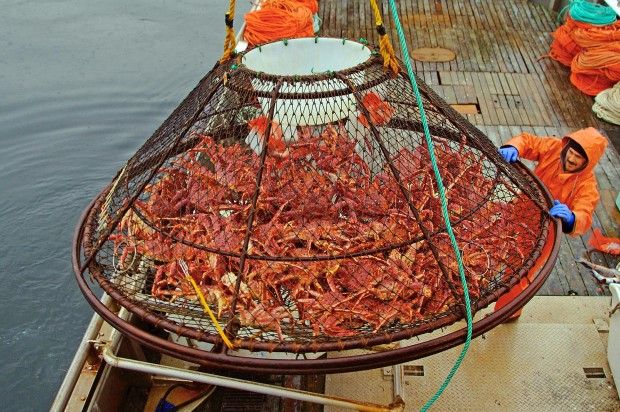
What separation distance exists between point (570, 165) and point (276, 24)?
5260 mm

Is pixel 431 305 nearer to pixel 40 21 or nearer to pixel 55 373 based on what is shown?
pixel 55 373

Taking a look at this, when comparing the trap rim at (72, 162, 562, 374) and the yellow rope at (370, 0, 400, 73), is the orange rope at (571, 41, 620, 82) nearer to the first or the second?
the yellow rope at (370, 0, 400, 73)

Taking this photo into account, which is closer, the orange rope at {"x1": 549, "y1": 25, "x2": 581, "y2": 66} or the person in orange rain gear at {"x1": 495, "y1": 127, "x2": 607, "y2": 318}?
the person in orange rain gear at {"x1": 495, "y1": 127, "x2": 607, "y2": 318}

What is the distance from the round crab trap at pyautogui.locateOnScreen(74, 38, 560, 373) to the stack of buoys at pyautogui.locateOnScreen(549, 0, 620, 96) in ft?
18.2

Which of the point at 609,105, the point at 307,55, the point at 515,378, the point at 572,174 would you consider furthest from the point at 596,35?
the point at 307,55

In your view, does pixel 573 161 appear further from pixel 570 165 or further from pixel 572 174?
pixel 572 174

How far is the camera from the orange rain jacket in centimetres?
401

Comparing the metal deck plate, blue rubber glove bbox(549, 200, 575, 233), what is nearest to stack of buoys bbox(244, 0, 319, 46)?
the metal deck plate

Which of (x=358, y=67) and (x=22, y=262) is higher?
(x=358, y=67)

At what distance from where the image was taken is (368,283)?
286cm

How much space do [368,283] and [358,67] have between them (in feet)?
4.03

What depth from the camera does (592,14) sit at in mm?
8328

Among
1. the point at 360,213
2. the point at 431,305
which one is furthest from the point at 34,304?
the point at 431,305

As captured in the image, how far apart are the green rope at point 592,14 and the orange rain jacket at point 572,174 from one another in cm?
493
